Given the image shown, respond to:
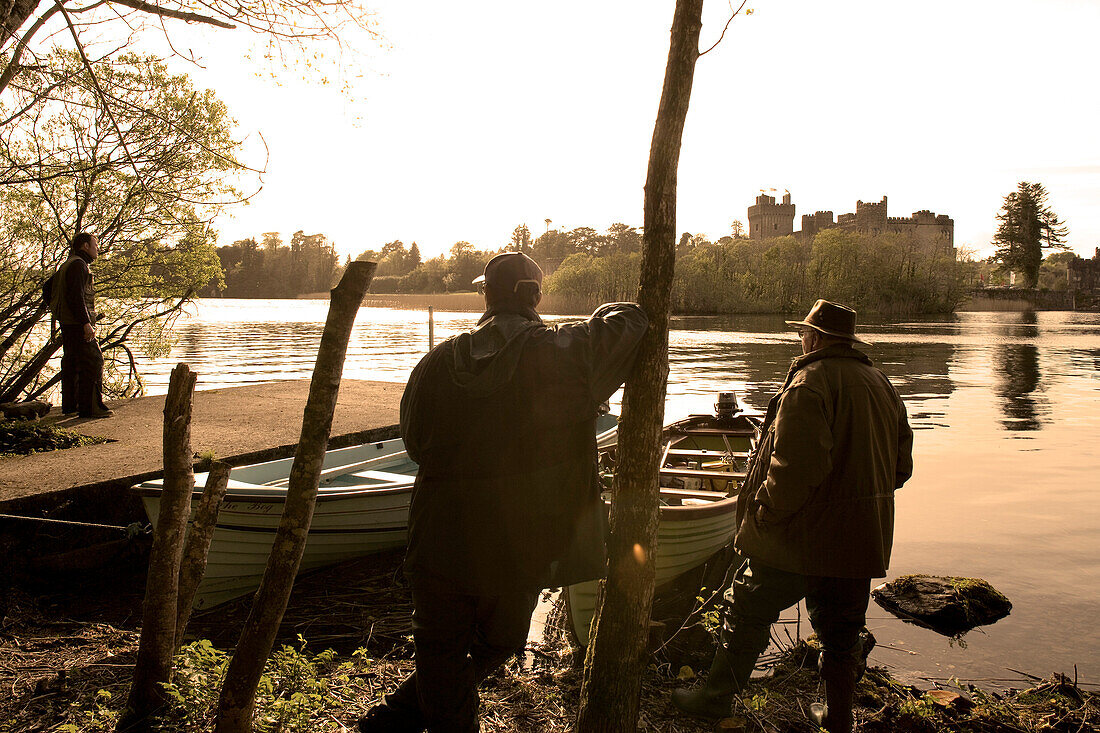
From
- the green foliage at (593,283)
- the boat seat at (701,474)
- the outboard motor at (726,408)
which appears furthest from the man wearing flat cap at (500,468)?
the green foliage at (593,283)

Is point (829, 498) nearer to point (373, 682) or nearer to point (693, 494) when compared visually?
point (373, 682)

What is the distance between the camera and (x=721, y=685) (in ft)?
13.0

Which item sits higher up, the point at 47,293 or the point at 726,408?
the point at 47,293

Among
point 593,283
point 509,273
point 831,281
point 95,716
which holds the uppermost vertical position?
point 593,283

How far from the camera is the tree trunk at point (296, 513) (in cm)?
279

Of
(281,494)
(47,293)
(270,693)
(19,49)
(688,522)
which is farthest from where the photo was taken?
(47,293)

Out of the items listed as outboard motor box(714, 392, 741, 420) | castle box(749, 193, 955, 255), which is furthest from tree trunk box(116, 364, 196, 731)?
castle box(749, 193, 955, 255)

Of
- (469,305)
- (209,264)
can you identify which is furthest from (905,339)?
(469,305)

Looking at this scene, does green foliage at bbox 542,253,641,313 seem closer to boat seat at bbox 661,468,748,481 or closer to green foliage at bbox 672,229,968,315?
green foliage at bbox 672,229,968,315

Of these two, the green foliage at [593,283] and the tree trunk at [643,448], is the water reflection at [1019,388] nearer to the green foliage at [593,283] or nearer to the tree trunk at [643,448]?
the tree trunk at [643,448]

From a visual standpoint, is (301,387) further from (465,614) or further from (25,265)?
(465,614)

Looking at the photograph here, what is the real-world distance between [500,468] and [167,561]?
1.79 meters

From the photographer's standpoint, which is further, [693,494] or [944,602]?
[944,602]

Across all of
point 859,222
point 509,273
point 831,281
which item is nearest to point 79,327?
point 509,273
